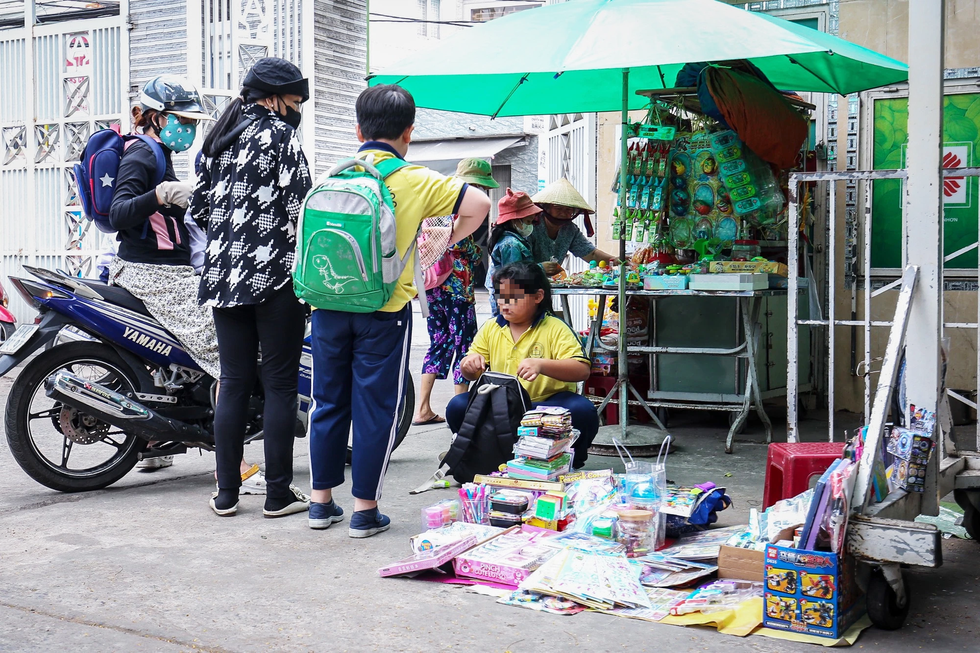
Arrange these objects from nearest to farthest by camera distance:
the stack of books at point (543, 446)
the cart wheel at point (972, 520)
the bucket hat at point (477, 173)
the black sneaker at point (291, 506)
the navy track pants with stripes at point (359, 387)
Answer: the cart wheel at point (972, 520) < the navy track pants with stripes at point (359, 387) < the stack of books at point (543, 446) < the black sneaker at point (291, 506) < the bucket hat at point (477, 173)

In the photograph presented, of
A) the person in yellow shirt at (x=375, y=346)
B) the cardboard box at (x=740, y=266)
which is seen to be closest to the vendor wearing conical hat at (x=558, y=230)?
the cardboard box at (x=740, y=266)

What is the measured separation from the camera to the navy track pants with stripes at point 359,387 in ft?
12.9

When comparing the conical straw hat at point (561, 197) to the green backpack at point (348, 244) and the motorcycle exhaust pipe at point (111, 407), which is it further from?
the motorcycle exhaust pipe at point (111, 407)

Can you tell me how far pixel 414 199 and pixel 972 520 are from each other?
2.50m

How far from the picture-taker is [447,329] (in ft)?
21.5

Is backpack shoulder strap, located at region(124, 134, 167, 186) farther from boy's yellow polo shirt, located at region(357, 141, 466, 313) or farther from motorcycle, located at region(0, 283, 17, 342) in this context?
motorcycle, located at region(0, 283, 17, 342)

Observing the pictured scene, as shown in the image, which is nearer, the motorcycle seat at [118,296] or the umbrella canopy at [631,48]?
the umbrella canopy at [631,48]

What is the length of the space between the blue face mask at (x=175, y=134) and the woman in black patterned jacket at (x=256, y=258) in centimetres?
64

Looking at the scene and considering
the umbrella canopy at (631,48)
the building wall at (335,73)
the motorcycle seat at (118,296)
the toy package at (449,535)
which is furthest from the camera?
the building wall at (335,73)

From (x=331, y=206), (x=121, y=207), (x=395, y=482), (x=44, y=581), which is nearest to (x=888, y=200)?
(x=395, y=482)

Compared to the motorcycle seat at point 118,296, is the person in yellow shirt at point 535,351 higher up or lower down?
lower down

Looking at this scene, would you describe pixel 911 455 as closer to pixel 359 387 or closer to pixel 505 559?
pixel 505 559

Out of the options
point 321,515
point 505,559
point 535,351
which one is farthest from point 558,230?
point 505,559

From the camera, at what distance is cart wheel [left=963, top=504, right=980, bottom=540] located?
12.6ft
